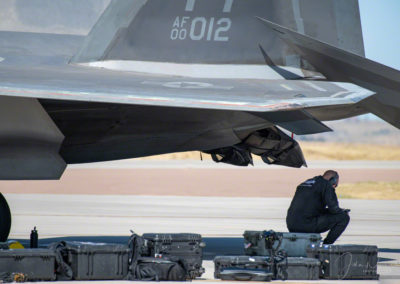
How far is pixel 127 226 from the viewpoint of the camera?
70.9 feet

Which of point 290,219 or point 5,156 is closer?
point 5,156

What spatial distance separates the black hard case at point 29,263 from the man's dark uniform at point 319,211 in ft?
16.2

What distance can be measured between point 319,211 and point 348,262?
230cm

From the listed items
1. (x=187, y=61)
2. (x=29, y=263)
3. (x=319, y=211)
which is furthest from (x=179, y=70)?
(x=29, y=263)

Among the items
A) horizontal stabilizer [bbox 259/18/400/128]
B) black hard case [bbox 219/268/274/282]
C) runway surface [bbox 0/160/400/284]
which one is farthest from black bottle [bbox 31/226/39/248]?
horizontal stabilizer [bbox 259/18/400/128]

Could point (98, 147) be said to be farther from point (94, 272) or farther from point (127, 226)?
point (127, 226)

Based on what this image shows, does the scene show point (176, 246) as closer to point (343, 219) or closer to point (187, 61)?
point (343, 219)

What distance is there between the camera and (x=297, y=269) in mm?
12336

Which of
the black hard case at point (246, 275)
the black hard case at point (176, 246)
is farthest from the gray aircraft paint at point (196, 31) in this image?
the black hard case at point (246, 275)

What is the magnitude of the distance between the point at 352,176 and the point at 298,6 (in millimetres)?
35426

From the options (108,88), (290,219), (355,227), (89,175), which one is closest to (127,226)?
(355,227)

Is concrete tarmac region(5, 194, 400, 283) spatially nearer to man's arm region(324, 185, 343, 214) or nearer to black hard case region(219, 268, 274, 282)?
black hard case region(219, 268, 274, 282)

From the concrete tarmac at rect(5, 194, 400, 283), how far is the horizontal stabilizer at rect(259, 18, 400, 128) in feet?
9.06

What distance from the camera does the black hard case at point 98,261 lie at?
11.9 meters
